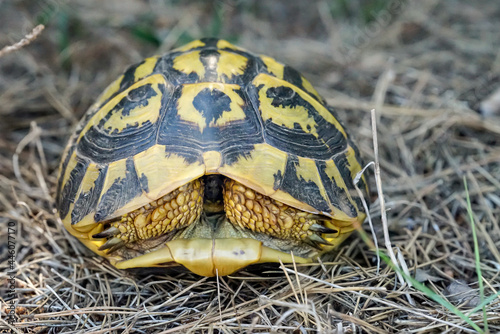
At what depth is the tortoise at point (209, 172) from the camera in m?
1.74

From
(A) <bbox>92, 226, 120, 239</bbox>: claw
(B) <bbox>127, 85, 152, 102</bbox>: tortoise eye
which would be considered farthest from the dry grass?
(B) <bbox>127, 85, 152, 102</bbox>: tortoise eye

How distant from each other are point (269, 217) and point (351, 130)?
43.3 inches

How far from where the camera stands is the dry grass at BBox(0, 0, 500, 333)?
1.78 m

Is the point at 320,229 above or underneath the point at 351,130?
underneath

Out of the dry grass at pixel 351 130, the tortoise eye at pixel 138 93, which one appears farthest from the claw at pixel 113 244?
the tortoise eye at pixel 138 93

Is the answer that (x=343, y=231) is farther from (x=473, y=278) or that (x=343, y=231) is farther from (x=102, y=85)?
(x=102, y=85)

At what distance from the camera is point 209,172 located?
170cm

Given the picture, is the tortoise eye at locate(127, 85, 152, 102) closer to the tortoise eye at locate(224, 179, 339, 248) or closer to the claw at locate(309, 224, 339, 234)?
the tortoise eye at locate(224, 179, 339, 248)

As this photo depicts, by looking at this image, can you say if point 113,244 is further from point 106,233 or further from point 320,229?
point 320,229

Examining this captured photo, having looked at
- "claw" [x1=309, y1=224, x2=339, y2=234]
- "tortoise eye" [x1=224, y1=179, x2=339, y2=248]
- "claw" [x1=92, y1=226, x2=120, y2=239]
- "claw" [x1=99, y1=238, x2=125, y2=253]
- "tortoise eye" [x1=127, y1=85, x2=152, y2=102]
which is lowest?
"claw" [x1=99, y1=238, x2=125, y2=253]

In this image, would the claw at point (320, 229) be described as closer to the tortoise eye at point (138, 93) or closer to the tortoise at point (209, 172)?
the tortoise at point (209, 172)

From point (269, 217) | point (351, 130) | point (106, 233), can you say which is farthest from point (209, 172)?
point (351, 130)

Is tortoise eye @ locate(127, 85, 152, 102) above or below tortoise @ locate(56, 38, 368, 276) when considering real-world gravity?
above

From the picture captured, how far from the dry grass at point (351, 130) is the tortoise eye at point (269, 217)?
0.17 metres
